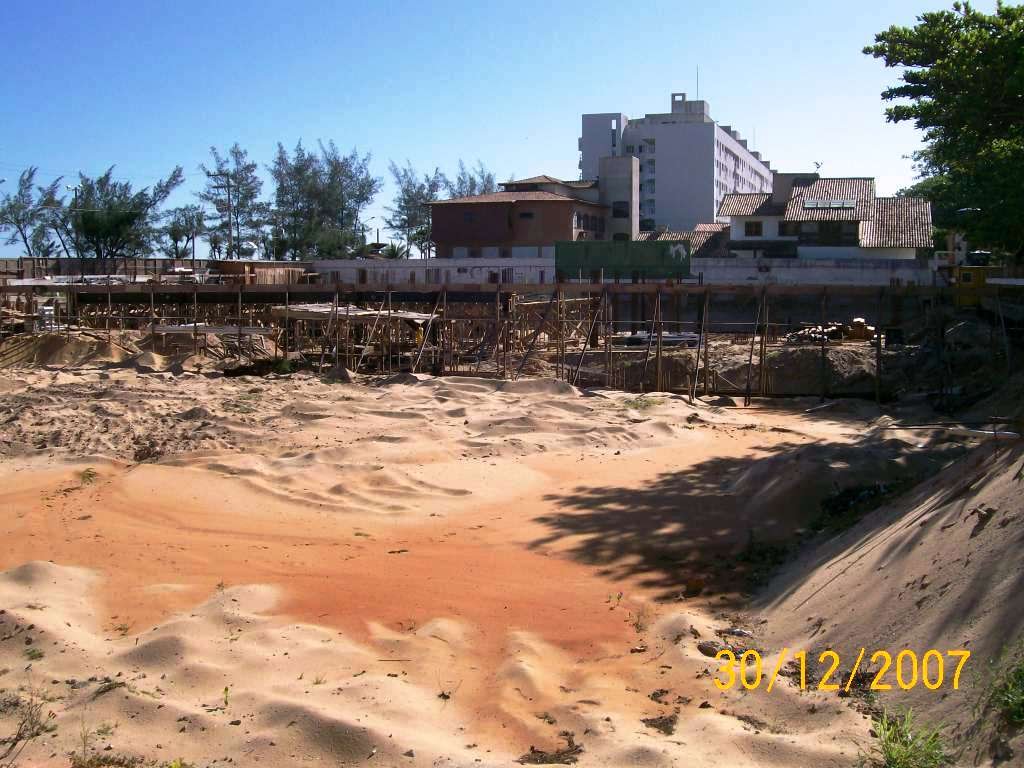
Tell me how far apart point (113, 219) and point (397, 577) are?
53.4m

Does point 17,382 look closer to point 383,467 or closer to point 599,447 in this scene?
point 383,467

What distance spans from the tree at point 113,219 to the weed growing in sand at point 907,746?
55.0 metres

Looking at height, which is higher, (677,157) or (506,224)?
(677,157)

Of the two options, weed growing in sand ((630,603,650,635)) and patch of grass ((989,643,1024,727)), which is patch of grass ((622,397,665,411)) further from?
patch of grass ((989,643,1024,727))

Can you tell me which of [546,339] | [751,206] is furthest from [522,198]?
[546,339]

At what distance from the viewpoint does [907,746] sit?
5594 millimetres

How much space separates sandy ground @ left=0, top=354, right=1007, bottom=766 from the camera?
6.86 m

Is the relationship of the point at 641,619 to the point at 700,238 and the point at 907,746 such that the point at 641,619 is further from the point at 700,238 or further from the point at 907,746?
the point at 700,238

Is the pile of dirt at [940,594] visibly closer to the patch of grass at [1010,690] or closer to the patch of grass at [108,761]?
the patch of grass at [1010,690]

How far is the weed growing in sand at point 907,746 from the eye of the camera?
5.37 m

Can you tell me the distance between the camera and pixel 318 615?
9641 millimetres

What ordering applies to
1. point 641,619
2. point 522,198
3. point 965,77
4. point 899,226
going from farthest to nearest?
point 522,198, point 899,226, point 965,77, point 641,619

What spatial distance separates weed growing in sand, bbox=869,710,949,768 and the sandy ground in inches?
7.4

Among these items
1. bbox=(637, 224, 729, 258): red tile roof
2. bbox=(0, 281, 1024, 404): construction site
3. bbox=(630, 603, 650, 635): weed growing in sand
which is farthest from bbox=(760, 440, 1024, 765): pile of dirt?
bbox=(637, 224, 729, 258): red tile roof
